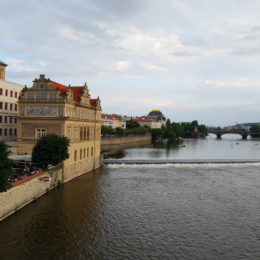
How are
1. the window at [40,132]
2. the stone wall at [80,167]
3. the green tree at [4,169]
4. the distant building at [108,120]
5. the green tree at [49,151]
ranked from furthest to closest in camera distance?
the distant building at [108,120], the window at [40,132], the stone wall at [80,167], the green tree at [49,151], the green tree at [4,169]

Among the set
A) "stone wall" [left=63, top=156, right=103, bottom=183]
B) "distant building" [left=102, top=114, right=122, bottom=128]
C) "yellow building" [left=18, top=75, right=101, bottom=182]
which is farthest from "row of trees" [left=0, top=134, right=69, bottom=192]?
"distant building" [left=102, top=114, right=122, bottom=128]

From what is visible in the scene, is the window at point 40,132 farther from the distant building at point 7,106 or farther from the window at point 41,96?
the distant building at point 7,106

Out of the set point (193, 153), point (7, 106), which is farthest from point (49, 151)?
point (193, 153)

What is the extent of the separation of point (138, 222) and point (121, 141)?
104m

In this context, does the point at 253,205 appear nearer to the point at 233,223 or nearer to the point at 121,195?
the point at 233,223

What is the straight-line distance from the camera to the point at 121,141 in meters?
132

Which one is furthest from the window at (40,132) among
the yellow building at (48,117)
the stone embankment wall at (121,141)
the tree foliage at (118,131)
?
the tree foliage at (118,131)

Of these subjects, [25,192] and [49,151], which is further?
[49,151]

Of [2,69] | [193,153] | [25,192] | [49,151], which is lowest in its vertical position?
[193,153]

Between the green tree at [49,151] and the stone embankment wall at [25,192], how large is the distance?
4.78 feet

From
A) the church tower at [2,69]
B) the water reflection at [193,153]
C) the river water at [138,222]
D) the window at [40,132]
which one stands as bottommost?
the river water at [138,222]

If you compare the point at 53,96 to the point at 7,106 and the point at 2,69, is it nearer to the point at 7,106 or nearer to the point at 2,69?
the point at 7,106

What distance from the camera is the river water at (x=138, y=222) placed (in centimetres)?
2261

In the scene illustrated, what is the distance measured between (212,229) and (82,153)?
93.7ft
